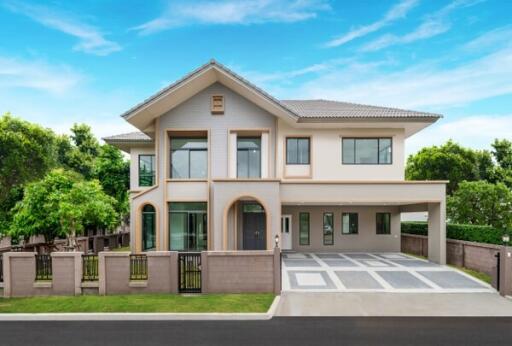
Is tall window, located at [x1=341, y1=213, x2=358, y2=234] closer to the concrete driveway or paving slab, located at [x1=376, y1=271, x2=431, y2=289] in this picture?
the concrete driveway

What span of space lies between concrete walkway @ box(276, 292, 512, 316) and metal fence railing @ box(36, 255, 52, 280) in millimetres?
8367

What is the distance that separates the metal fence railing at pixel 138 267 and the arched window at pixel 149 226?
6.32 m

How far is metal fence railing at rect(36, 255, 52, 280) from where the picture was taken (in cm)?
1116

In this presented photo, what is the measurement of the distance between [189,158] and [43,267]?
8504 mm

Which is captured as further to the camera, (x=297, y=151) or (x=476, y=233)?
(x=297, y=151)

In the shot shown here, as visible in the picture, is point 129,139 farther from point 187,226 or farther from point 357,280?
point 357,280

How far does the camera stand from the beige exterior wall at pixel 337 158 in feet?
59.4

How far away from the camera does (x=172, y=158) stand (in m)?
17.4

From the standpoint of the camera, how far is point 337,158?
18219 millimetres

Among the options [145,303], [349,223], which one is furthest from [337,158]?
[145,303]

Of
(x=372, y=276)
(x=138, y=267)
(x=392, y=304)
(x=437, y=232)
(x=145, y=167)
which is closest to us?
(x=392, y=304)

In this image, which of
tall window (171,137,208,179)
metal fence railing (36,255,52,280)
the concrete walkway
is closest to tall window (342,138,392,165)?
tall window (171,137,208,179)

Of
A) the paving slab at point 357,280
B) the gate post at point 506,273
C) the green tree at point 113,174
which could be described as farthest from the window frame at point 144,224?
the gate post at point 506,273

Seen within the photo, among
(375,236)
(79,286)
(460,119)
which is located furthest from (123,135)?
(460,119)
